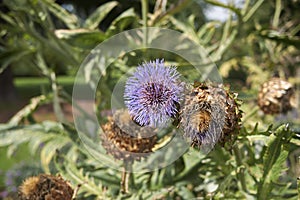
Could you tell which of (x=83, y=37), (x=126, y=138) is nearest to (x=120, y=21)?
(x=83, y=37)

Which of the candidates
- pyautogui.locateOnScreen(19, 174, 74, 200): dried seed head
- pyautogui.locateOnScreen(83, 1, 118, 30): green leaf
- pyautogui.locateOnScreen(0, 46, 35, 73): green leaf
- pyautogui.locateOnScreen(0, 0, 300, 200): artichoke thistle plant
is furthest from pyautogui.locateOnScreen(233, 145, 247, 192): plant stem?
pyautogui.locateOnScreen(0, 46, 35, 73): green leaf

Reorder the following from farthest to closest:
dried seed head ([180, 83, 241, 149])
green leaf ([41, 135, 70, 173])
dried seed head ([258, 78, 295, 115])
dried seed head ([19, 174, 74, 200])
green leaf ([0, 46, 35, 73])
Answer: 1. green leaf ([0, 46, 35, 73])
2. green leaf ([41, 135, 70, 173])
3. dried seed head ([258, 78, 295, 115])
4. dried seed head ([19, 174, 74, 200])
5. dried seed head ([180, 83, 241, 149])

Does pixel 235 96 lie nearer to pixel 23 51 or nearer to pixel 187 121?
pixel 187 121

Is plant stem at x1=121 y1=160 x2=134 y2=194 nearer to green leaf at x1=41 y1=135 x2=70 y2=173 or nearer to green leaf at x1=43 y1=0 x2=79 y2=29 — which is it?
green leaf at x1=41 y1=135 x2=70 y2=173

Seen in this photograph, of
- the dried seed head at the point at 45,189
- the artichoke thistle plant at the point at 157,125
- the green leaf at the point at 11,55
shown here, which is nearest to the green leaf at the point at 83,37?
the artichoke thistle plant at the point at 157,125

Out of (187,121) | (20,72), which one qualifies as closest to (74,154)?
(187,121)

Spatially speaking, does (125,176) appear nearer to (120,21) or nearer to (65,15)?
(120,21)

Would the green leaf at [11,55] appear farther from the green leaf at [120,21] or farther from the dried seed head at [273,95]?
the dried seed head at [273,95]
